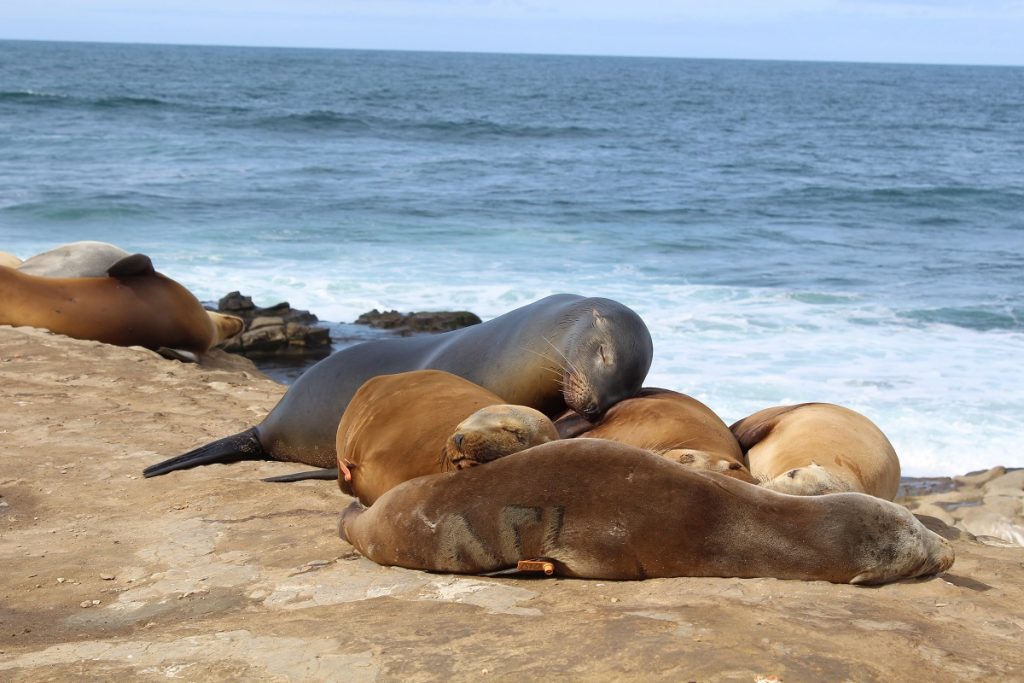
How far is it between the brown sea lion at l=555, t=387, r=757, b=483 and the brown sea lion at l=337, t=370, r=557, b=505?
23.2 inches

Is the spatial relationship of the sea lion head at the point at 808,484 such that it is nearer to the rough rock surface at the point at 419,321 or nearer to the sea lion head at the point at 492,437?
the sea lion head at the point at 492,437

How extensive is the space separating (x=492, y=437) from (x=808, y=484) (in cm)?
104

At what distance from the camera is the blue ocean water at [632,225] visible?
11.9 m

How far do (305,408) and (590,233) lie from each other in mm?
15813

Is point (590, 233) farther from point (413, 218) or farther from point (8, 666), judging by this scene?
point (8, 666)

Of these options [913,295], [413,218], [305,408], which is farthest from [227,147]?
[305,408]

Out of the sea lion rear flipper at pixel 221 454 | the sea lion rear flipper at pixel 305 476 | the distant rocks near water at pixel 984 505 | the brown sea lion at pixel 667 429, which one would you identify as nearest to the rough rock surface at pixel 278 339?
the sea lion rear flipper at pixel 221 454

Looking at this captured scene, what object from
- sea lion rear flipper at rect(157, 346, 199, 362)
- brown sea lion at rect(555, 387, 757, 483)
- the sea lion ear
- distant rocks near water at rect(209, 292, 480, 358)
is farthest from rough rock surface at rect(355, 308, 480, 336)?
brown sea lion at rect(555, 387, 757, 483)

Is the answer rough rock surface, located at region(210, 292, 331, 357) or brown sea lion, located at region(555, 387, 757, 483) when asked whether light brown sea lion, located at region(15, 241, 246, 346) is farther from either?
brown sea lion, located at region(555, 387, 757, 483)

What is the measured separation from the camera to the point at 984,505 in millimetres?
6750

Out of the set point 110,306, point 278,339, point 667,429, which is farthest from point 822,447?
point 278,339

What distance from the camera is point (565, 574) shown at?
352 cm

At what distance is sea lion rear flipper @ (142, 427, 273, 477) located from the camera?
A: 544cm

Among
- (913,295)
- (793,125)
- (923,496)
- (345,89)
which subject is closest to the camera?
(923,496)
